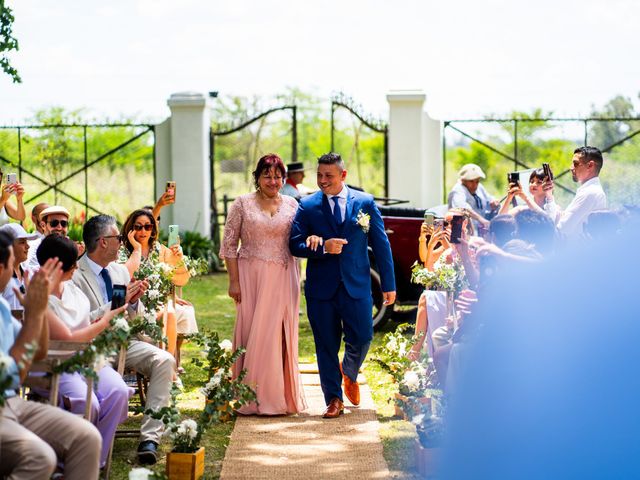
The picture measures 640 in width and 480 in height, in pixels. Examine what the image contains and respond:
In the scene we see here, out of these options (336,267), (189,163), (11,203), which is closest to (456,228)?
(336,267)

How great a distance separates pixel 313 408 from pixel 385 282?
1153 mm

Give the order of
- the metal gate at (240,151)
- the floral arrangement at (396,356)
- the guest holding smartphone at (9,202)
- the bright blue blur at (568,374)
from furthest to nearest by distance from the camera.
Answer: the metal gate at (240,151), the guest holding smartphone at (9,202), the floral arrangement at (396,356), the bright blue blur at (568,374)

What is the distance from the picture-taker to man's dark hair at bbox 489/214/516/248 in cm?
624

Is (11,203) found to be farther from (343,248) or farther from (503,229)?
(503,229)

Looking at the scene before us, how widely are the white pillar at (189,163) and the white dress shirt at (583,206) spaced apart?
10345 millimetres

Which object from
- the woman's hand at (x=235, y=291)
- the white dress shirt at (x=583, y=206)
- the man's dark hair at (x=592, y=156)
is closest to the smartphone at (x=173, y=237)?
the woman's hand at (x=235, y=291)

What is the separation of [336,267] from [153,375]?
1.85 m

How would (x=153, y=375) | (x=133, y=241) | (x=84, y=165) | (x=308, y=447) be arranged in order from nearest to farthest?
(x=153, y=375)
(x=308, y=447)
(x=133, y=241)
(x=84, y=165)

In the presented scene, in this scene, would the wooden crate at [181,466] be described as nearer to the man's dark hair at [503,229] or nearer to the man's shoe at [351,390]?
the man's dark hair at [503,229]

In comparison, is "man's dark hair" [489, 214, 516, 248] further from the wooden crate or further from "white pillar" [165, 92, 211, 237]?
"white pillar" [165, 92, 211, 237]

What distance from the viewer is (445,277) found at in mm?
7996

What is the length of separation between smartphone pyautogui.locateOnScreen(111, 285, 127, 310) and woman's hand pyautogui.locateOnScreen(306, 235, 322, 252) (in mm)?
2104

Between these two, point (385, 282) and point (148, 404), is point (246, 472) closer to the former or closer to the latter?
point (148, 404)

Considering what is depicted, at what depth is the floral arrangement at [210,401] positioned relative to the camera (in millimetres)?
6461
